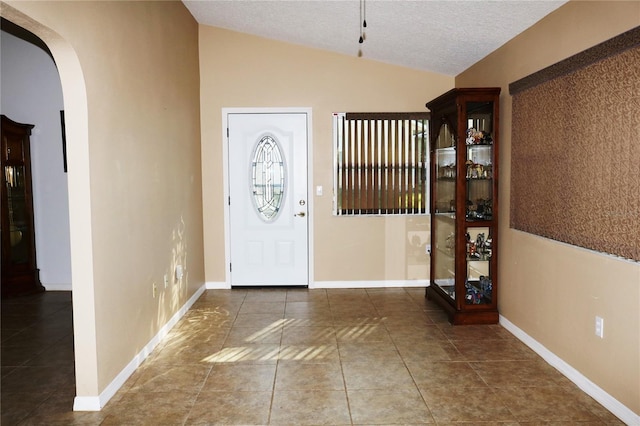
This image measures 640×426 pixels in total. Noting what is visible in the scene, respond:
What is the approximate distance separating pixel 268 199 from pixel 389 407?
11.0 feet

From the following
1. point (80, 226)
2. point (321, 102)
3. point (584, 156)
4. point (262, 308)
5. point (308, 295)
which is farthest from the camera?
point (321, 102)

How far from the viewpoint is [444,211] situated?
4879 millimetres

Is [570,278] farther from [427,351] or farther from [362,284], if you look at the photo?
[362,284]

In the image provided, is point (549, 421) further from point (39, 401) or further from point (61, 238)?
point (61, 238)

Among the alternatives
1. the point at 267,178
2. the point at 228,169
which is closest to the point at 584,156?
the point at 267,178

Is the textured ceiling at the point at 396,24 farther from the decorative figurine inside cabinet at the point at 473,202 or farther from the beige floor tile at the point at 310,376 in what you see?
the beige floor tile at the point at 310,376

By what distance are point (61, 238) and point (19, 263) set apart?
0.50 m

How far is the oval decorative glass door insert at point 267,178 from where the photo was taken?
19.0ft

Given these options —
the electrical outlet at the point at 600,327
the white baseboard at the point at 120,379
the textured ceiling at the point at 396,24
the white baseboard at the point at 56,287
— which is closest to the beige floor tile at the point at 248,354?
the white baseboard at the point at 120,379

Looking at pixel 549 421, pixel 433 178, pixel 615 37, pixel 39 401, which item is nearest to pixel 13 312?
pixel 39 401

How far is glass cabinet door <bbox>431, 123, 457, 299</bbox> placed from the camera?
458cm

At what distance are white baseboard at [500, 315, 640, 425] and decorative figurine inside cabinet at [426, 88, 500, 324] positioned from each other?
1.37 ft

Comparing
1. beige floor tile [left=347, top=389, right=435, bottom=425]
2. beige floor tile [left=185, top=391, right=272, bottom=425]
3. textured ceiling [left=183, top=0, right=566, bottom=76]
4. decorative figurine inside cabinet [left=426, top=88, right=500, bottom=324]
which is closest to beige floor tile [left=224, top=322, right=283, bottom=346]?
beige floor tile [left=185, top=391, right=272, bottom=425]

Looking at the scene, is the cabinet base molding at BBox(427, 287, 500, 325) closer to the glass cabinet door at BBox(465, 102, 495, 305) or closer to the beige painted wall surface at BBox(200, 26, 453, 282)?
the glass cabinet door at BBox(465, 102, 495, 305)
